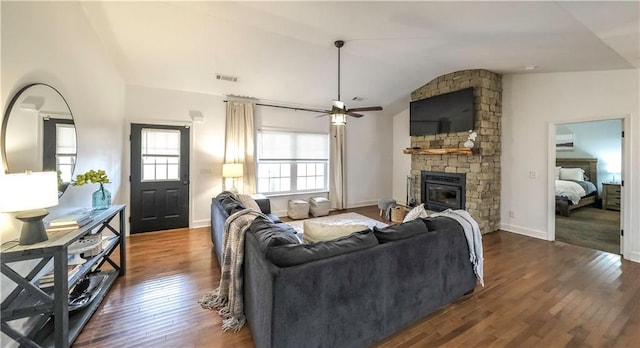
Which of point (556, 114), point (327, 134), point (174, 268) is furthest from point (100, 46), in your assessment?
point (556, 114)

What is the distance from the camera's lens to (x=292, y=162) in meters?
5.96

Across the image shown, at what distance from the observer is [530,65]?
3.78m

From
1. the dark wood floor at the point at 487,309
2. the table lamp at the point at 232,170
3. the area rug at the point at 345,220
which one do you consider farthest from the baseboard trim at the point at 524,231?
the table lamp at the point at 232,170

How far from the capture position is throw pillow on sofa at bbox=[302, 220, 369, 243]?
199 cm

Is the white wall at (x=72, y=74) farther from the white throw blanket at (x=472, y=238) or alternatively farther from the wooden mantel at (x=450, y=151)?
the wooden mantel at (x=450, y=151)

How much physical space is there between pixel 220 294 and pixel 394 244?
1.67 m

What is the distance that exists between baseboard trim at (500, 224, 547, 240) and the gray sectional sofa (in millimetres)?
3161

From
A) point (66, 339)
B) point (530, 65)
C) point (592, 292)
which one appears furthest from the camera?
point (530, 65)

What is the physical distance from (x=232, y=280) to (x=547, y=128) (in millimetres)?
5296

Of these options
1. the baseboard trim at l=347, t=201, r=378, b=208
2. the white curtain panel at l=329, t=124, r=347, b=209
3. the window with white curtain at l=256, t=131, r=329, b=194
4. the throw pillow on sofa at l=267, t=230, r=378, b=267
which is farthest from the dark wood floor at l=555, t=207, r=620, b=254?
the window with white curtain at l=256, t=131, r=329, b=194

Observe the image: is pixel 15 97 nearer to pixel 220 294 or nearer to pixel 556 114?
pixel 220 294

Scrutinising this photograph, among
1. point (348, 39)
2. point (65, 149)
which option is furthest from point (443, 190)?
point (65, 149)

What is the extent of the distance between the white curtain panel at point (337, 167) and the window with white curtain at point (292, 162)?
0.48ft

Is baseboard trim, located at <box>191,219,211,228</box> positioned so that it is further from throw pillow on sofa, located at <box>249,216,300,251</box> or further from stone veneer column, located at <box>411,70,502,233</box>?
stone veneer column, located at <box>411,70,502,233</box>
